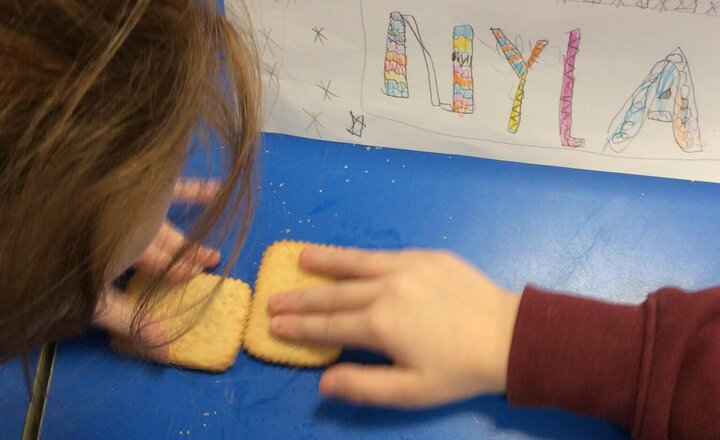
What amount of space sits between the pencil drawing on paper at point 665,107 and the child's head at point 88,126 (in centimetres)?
36

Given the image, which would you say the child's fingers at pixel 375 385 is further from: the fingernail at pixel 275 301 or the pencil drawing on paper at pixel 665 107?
the pencil drawing on paper at pixel 665 107

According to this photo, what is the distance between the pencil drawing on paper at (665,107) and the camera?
1.75 feet

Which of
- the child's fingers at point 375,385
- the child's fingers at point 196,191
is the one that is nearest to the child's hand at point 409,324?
the child's fingers at point 375,385

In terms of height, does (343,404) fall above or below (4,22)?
below

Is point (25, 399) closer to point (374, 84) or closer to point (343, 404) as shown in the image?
point (343, 404)

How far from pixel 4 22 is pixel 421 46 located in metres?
0.36

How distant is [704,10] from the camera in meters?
0.51

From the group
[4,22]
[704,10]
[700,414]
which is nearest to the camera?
[4,22]

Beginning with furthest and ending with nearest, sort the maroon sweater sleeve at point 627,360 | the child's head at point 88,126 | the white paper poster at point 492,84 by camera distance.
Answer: the white paper poster at point 492,84
the maroon sweater sleeve at point 627,360
the child's head at point 88,126

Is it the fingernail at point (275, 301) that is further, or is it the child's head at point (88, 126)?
the fingernail at point (275, 301)

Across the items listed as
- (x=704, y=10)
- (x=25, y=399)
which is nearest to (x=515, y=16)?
(x=704, y=10)

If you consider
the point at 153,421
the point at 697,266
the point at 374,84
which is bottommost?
the point at 153,421

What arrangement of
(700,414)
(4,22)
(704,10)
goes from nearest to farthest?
(4,22) < (700,414) < (704,10)

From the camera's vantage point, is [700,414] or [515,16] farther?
[515,16]
